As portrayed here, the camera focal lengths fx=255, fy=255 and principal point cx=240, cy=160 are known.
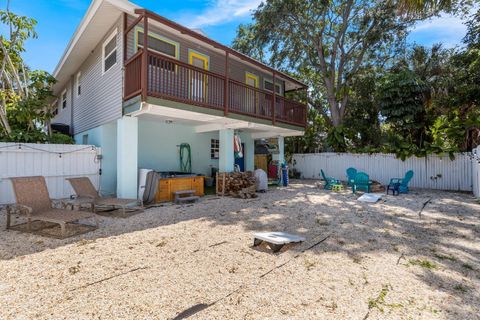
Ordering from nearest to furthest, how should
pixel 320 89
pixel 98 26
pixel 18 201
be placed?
pixel 18 201, pixel 98 26, pixel 320 89

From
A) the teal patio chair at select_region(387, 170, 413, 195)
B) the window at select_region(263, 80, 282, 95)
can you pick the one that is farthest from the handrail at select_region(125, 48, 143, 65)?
the teal patio chair at select_region(387, 170, 413, 195)

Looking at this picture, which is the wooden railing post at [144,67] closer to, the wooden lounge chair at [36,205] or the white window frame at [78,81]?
the wooden lounge chair at [36,205]

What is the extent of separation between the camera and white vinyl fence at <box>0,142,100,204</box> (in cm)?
721

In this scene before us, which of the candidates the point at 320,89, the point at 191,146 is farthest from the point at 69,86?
the point at 320,89

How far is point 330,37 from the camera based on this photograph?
63.4ft

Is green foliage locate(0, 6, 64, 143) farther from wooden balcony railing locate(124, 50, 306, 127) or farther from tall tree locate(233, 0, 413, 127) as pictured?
tall tree locate(233, 0, 413, 127)

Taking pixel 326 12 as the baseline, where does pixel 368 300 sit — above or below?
below

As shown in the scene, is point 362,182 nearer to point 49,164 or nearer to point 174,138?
point 174,138

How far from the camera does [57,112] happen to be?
17.1 m

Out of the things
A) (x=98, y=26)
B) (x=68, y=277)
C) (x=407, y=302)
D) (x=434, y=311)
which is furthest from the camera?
(x=98, y=26)

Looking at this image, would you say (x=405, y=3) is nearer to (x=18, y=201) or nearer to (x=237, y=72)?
(x=237, y=72)

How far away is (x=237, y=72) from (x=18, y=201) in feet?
32.3

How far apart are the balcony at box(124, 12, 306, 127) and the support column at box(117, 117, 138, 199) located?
0.87 meters

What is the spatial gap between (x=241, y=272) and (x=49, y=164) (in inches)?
304
